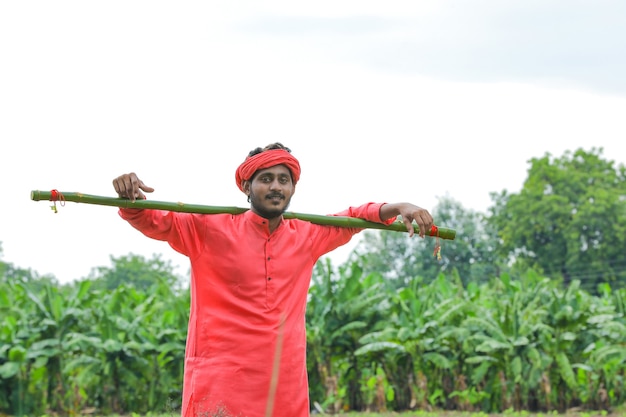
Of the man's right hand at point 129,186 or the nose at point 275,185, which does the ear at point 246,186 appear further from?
the man's right hand at point 129,186

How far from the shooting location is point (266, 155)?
144 inches

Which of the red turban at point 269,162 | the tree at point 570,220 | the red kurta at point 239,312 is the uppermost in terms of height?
the tree at point 570,220

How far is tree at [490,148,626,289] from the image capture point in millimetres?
45094

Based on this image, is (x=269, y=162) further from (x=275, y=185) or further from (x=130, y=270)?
(x=130, y=270)

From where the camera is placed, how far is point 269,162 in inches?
143

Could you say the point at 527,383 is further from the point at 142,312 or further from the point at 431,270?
the point at 431,270

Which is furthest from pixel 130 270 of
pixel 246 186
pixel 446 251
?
pixel 246 186

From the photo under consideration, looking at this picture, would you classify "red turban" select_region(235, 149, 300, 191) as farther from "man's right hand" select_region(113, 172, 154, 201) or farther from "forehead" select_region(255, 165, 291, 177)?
"man's right hand" select_region(113, 172, 154, 201)

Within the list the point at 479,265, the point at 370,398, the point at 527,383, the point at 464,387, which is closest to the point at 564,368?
the point at 527,383

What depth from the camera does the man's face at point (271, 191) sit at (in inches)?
143

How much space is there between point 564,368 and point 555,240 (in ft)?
128

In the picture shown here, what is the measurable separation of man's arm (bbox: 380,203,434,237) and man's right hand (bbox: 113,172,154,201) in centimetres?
100

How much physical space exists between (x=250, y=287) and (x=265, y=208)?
0.32 m

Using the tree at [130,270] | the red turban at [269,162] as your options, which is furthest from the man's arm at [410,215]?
the tree at [130,270]
